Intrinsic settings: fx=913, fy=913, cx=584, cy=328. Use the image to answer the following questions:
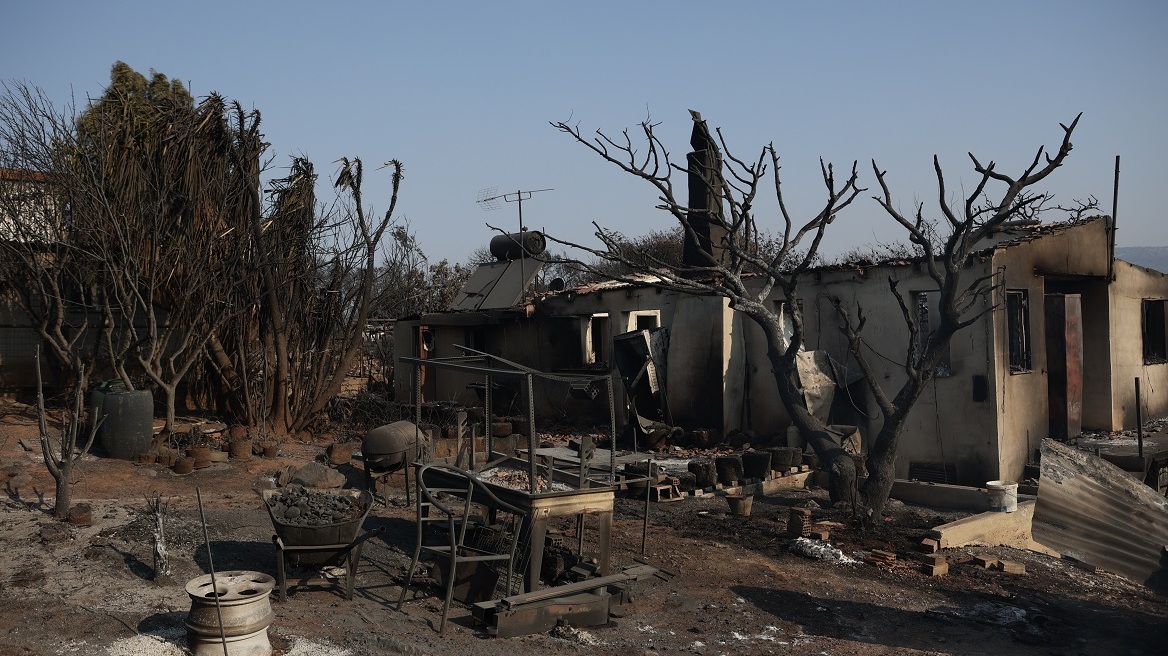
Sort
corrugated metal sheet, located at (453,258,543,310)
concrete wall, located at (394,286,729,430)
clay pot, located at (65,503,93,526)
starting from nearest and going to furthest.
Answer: clay pot, located at (65,503,93,526)
concrete wall, located at (394,286,729,430)
corrugated metal sheet, located at (453,258,543,310)

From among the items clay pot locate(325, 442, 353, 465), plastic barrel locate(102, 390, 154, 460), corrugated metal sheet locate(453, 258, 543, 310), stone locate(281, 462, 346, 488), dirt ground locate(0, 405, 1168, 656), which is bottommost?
dirt ground locate(0, 405, 1168, 656)

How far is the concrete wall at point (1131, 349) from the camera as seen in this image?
54.9 ft

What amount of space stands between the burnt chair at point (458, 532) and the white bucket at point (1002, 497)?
244 inches

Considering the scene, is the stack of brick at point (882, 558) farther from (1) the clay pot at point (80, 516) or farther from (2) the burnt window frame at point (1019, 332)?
(1) the clay pot at point (80, 516)

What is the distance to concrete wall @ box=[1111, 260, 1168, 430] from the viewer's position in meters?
16.7

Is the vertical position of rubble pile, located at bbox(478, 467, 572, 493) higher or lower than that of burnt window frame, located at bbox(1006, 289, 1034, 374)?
lower

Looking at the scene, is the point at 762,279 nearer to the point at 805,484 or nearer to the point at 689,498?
the point at 805,484

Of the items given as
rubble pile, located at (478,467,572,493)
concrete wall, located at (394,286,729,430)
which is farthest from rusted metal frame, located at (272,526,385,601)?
concrete wall, located at (394,286,729,430)

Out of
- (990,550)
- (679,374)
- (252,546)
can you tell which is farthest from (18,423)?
(990,550)

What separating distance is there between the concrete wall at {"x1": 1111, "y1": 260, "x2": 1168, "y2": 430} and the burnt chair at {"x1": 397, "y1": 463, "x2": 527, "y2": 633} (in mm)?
13241

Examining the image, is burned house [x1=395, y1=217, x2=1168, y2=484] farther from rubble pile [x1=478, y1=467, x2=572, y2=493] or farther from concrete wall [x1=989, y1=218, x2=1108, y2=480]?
rubble pile [x1=478, y1=467, x2=572, y2=493]

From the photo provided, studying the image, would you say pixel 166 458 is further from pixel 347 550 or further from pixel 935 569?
pixel 935 569

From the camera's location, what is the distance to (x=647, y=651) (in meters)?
6.98

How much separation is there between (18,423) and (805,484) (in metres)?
11.6
